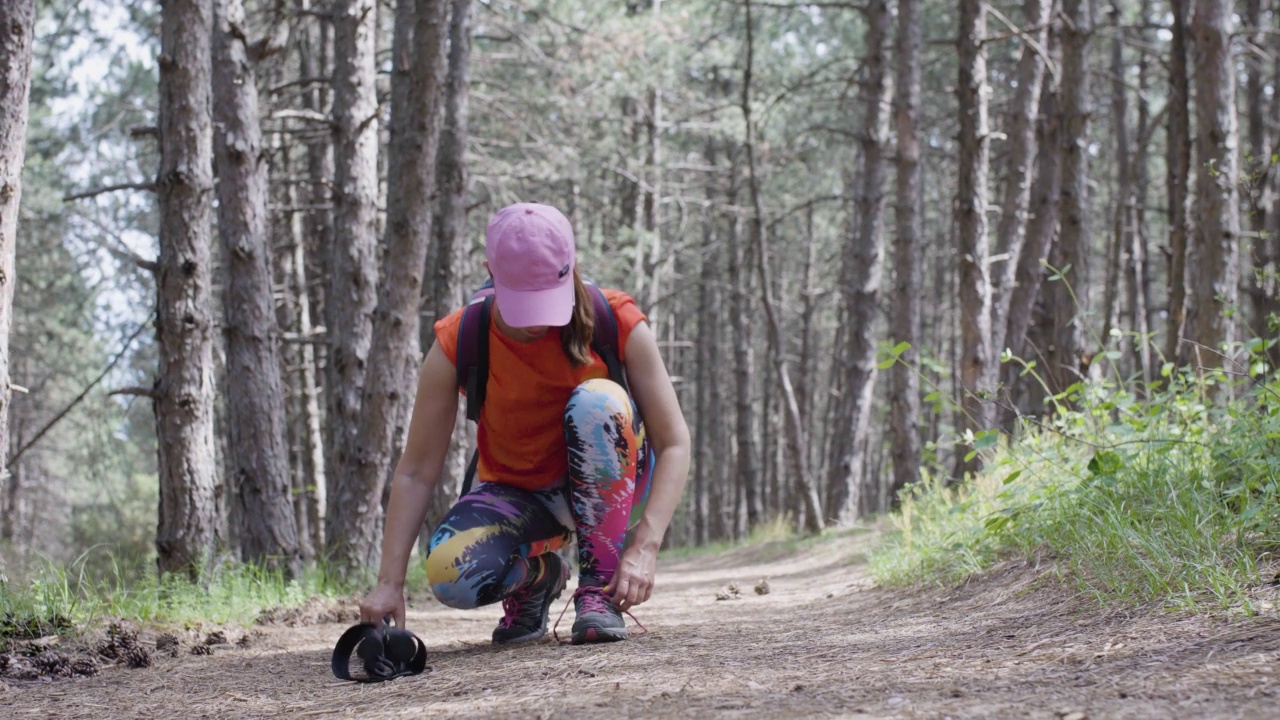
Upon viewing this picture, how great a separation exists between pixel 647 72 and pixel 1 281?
422 inches

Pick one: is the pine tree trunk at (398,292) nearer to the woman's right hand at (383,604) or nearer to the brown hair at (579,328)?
the brown hair at (579,328)

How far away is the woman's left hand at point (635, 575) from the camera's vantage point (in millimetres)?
3125

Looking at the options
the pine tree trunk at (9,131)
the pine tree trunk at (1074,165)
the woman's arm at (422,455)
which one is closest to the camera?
the woman's arm at (422,455)

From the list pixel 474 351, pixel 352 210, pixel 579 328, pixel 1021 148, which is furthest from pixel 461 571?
pixel 1021 148

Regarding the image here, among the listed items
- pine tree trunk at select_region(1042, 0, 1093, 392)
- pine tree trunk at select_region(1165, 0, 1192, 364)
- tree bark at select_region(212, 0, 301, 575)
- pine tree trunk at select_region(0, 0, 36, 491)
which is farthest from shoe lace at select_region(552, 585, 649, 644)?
pine tree trunk at select_region(1042, 0, 1093, 392)

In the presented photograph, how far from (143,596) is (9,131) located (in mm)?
1962

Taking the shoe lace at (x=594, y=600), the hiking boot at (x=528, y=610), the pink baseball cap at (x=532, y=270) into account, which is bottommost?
the hiking boot at (x=528, y=610)

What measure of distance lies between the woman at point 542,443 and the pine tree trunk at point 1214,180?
4.73 meters

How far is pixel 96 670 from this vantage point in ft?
11.6

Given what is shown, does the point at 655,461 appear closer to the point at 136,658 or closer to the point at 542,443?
the point at 542,443

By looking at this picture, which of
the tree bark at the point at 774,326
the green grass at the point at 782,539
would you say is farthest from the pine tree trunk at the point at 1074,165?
the tree bark at the point at 774,326

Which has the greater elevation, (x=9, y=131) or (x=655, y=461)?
(x=9, y=131)

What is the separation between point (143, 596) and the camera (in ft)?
14.8

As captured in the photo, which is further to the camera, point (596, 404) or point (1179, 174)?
point (1179, 174)
